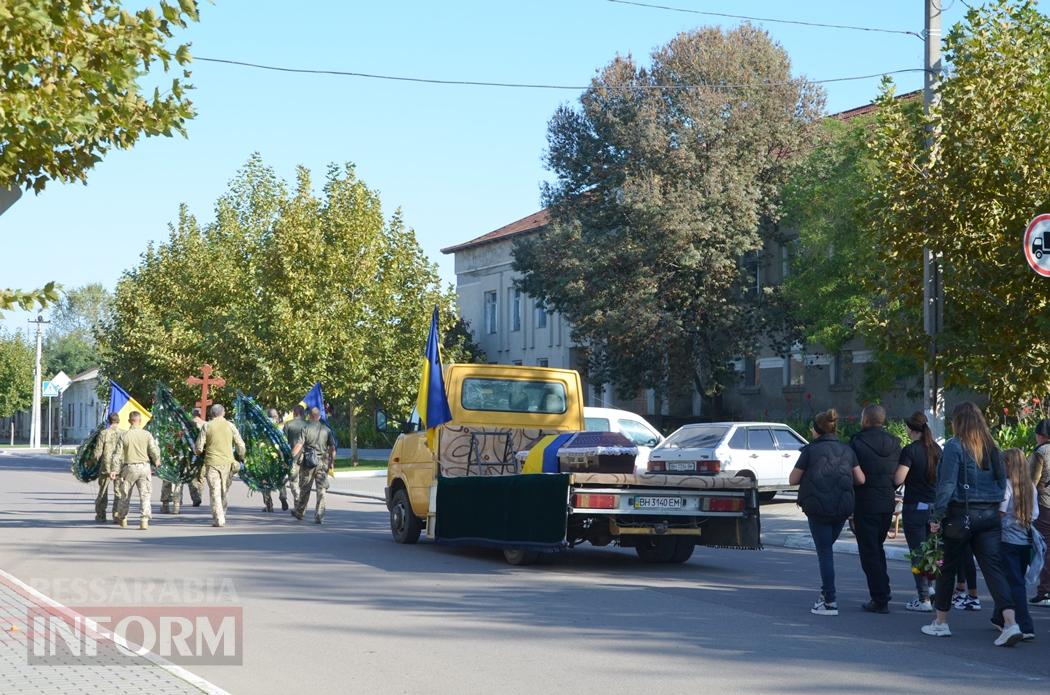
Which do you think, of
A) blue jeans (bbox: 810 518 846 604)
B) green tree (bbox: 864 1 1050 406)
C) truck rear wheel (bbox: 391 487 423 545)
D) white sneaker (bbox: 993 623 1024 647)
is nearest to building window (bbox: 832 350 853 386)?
green tree (bbox: 864 1 1050 406)

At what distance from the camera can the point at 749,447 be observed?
A: 26.5m

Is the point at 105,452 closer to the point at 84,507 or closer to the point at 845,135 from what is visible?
the point at 84,507

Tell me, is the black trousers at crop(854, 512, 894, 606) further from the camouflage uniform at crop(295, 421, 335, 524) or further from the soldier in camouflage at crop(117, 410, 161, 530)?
the soldier in camouflage at crop(117, 410, 161, 530)

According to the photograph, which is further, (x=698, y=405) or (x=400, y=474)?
(x=698, y=405)

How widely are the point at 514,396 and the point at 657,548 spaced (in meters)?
2.86

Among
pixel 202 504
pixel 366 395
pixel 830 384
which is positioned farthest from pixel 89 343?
pixel 202 504

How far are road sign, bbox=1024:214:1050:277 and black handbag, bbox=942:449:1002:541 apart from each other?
3.90 m

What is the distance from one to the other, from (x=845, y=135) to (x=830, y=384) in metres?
11.7

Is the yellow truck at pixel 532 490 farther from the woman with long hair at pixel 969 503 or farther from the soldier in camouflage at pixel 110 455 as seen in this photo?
the soldier in camouflage at pixel 110 455

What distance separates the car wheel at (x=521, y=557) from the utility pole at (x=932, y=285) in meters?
5.96

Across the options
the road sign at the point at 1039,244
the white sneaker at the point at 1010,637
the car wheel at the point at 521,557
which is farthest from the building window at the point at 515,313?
the white sneaker at the point at 1010,637

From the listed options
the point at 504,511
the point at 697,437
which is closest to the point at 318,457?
the point at 504,511

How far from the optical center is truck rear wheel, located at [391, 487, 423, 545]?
17781mm

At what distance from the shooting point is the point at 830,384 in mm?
48719
